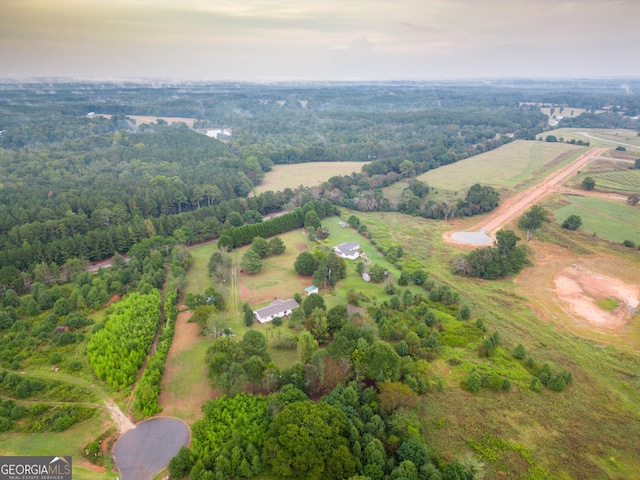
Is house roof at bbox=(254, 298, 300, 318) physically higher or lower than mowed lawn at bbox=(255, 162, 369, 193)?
higher

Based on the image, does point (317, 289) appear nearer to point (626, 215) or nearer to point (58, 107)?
point (626, 215)

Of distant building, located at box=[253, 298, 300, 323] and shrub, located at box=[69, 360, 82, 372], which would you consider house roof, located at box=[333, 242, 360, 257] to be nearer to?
distant building, located at box=[253, 298, 300, 323]

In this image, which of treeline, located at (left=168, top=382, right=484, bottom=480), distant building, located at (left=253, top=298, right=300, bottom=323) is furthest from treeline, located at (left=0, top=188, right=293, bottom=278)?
treeline, located at (left=168, top=382, right=484, bottom=480)

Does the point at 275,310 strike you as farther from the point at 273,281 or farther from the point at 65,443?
the point at 65,443

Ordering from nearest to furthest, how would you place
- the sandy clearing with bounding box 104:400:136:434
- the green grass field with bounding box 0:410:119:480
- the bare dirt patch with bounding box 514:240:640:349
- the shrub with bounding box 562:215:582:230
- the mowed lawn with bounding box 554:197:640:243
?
the green grass field with bounding box 0:410:119:480 < the sandy clearing with bounding box 104:400:136:434 < the bare dirt patch with bounding box 514:240:640:349 < the mowed lawn with bounding box 554:197:640:243 < the shrub with bounding box 562:215:582:230

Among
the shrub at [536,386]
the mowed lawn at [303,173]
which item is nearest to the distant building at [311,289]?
the shrub at [536,386]

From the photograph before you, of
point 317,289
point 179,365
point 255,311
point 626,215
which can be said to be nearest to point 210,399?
point 179,365
